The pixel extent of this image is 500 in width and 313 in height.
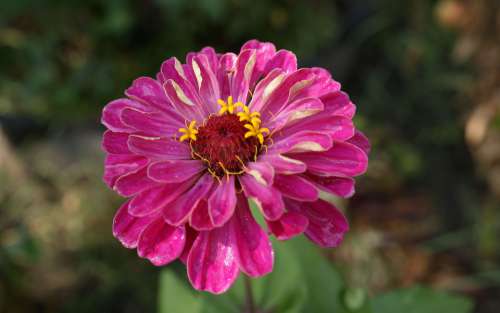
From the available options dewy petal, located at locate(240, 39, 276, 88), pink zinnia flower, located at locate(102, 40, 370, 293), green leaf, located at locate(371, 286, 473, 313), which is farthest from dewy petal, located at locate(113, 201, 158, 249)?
green leaf, located at locate(371, 286, 473, 313)

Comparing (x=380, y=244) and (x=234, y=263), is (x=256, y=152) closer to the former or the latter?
(x=234, y=263)

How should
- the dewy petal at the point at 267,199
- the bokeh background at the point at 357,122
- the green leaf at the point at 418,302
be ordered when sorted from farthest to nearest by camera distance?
1. the bokeh background at the point at 357,122
2. the green leaf at the point at 418,302
3. the dewy petal at the point at 267,199

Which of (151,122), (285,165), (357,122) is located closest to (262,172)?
(285,165)

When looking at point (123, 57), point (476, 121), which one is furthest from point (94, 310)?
point (476, 121)

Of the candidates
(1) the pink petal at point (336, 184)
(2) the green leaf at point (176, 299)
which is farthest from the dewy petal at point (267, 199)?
(2) the green leaf at point (176, 299)

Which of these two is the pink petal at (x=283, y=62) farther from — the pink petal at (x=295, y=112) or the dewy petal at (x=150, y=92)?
the dewy petal at (x=150, y=92)

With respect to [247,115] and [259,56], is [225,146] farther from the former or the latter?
[259,56]
